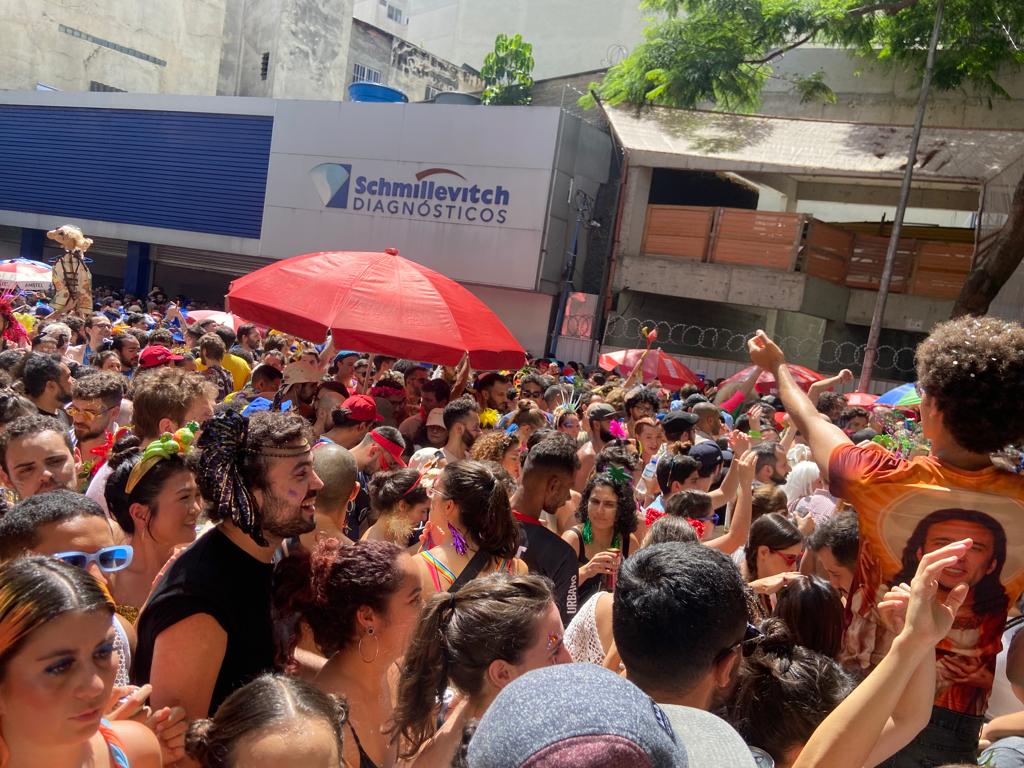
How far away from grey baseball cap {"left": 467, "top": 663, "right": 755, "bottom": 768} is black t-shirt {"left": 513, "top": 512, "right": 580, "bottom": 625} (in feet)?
9.16

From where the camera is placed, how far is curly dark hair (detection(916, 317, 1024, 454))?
238 cm

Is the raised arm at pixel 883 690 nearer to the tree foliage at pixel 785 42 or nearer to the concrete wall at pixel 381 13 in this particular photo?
the tree foliage at pixel 785 42

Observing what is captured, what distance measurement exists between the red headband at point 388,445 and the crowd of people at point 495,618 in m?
1.48

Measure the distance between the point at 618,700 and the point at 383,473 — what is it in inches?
142

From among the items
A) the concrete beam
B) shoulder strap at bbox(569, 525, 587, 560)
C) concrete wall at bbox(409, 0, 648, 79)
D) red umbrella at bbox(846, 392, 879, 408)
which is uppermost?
concrete wall at bbox(409, 0, 648, 79)

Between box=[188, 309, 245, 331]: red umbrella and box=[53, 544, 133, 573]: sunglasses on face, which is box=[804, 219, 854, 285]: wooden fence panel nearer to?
box=[188, 309, 245, 331]: red umbrella

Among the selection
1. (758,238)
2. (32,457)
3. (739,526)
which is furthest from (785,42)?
(32,457)

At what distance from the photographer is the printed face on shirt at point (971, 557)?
7.98 feet

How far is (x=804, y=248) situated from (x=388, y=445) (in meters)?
15.5

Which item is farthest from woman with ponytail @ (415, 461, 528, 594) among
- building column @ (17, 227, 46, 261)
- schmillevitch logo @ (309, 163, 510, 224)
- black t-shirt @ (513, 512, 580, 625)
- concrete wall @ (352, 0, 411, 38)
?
concrete wall @ (352, 0, 411, 38)

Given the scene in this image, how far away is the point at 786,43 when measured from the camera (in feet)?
66.7

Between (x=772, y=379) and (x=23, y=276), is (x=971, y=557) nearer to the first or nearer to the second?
(x=772, y=379)

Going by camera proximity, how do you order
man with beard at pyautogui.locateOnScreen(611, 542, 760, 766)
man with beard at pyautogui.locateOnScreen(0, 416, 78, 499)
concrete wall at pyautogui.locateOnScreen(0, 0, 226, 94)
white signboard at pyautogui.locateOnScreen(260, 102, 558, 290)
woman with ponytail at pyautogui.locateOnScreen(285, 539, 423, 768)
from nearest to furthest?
1. man with beard at pyautogui.locateOnScreen(611, 542, 760, 766)
2. woman with ponytail at pyautogui.locateOnScreen(285, 539, 423, 768)
3. man with beard at pyautogui.locateOnScreen(0, 416, 78, 499)
4. white signboard at pyautogui.locateOnScreen(260, 102, 558, 290)
5. concrete wall at pyautogui.locateOnScreen(0, 0, 226, 94)

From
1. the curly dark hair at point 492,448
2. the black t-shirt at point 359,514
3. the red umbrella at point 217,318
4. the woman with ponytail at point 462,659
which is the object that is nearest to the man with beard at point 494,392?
the curly dark hair at point 492,448
